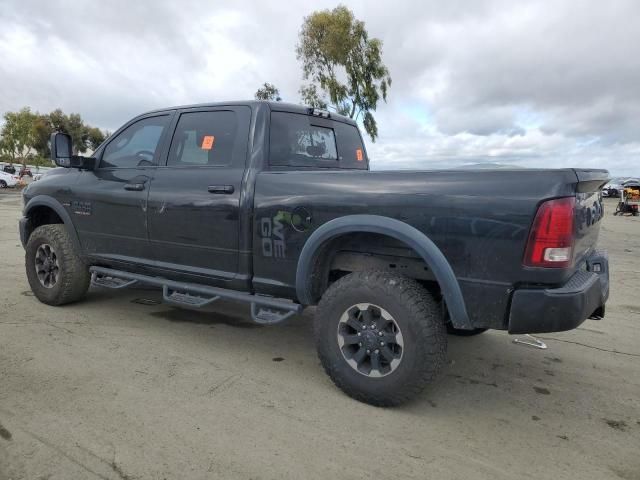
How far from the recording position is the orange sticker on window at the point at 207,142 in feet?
12.4

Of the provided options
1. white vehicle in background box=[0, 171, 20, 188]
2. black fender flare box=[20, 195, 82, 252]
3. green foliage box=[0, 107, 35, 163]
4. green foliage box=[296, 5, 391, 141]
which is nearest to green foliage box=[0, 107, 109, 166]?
green foliage box=[0, 107, 35, 163]

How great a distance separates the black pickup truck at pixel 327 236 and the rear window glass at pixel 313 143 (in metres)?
0.02

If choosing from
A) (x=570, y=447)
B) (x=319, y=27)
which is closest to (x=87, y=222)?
(x=570, y=447)

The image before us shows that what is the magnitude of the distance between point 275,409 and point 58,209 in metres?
3.10

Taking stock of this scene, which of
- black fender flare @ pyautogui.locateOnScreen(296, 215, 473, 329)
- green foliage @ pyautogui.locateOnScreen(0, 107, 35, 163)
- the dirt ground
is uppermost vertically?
green foliage @ pyautogui.locateOnScreen(0, 107, 35, 163)

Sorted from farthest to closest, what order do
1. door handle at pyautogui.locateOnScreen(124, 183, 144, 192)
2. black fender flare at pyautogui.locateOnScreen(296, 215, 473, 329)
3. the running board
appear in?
door handle at pyautogui.locateOnScreen(124, 183, 144, 192) < the running board < black fender flare at pyautogui.locateOnScreen(296, 215, 473, 329)

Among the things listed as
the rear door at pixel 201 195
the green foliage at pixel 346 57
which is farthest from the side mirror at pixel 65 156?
the green foliage at pixel 346 57

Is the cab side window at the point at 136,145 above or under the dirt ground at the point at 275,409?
above

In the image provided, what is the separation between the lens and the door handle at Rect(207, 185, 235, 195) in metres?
3.48

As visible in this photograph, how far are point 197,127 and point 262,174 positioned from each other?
0.89m

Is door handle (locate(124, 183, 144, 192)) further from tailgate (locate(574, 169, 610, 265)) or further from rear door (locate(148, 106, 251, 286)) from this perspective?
tailgate (locate(574, 169, 610, 265))

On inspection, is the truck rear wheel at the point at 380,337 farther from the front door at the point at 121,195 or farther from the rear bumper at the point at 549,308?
the front door at the point at 121,195

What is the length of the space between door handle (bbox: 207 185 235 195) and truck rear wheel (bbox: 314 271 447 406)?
3.46ft

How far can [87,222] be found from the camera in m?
4.43
